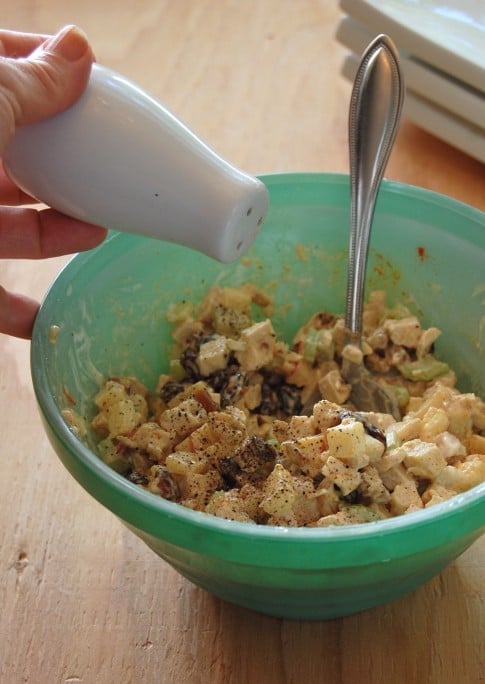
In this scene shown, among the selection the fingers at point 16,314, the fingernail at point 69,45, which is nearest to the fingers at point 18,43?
the fingernail at point 69,45

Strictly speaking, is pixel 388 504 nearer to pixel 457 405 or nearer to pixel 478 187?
pixel 457 405

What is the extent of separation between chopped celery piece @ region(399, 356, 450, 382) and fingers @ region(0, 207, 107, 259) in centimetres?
38

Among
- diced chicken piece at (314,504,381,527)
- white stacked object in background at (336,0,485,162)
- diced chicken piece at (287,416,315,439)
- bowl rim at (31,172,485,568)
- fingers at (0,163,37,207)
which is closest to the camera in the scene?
bowl rim at (31,172,485,568)

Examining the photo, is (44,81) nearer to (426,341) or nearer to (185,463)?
(185,463)

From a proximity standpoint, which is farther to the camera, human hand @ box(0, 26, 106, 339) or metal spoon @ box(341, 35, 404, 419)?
metal spoon @ box(341, 35, 404, 419)

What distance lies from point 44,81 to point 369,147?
407 millimetres

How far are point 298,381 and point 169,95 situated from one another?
0.81 m

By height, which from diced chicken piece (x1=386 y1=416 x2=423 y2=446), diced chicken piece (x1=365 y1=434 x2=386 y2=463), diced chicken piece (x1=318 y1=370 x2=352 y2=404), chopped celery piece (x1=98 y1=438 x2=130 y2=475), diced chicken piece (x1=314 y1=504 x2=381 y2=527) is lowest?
chopped celery piece (x1=98 y1=438 x2=130 y2=475)

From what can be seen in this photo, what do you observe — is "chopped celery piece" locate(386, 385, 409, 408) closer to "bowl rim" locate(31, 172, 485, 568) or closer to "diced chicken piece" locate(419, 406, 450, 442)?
"diced chicken piece" locate(419, 406, 450, 442)

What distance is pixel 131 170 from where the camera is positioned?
2.21 ft

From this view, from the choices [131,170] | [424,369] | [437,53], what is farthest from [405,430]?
[437,53]

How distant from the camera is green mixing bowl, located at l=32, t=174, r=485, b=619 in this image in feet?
1.98

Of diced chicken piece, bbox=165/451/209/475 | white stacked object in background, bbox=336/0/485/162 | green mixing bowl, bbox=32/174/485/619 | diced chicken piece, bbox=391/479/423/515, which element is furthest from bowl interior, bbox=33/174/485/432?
white stacked object in background, bbox=336/0/485/162

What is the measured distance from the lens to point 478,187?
1.32 metres
